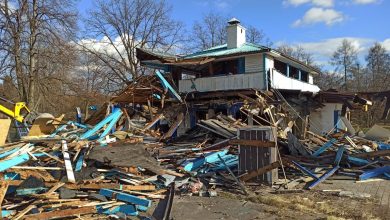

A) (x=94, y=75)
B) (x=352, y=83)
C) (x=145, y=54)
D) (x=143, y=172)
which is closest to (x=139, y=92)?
(x=145, y=54)

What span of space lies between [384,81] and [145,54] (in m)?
45.6

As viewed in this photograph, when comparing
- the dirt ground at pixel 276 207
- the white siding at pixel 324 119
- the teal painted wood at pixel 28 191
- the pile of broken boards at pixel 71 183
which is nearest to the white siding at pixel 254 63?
the white siding at pixel 324 119

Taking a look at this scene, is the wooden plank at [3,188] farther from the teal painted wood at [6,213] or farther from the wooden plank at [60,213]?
the wooden plank at [60,213]

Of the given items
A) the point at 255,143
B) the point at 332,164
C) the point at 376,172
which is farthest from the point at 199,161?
the point at 376,172

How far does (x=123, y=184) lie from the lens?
9.39 meters

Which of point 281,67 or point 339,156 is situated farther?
point 281,67

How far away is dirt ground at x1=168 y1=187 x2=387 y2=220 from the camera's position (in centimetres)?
786

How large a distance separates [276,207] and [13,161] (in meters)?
6.36

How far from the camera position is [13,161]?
9.70 metres

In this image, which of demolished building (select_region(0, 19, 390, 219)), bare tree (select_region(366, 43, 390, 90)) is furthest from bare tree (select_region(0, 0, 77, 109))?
bare tree (select_region(366, 43, 390, 90))

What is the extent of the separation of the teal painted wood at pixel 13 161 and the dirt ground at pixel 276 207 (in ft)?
13.3

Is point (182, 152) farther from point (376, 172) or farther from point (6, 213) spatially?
point (6, 213)

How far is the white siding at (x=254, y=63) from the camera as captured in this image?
74.0 ft

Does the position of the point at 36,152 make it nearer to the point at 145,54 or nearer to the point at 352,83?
the point at 145,54
